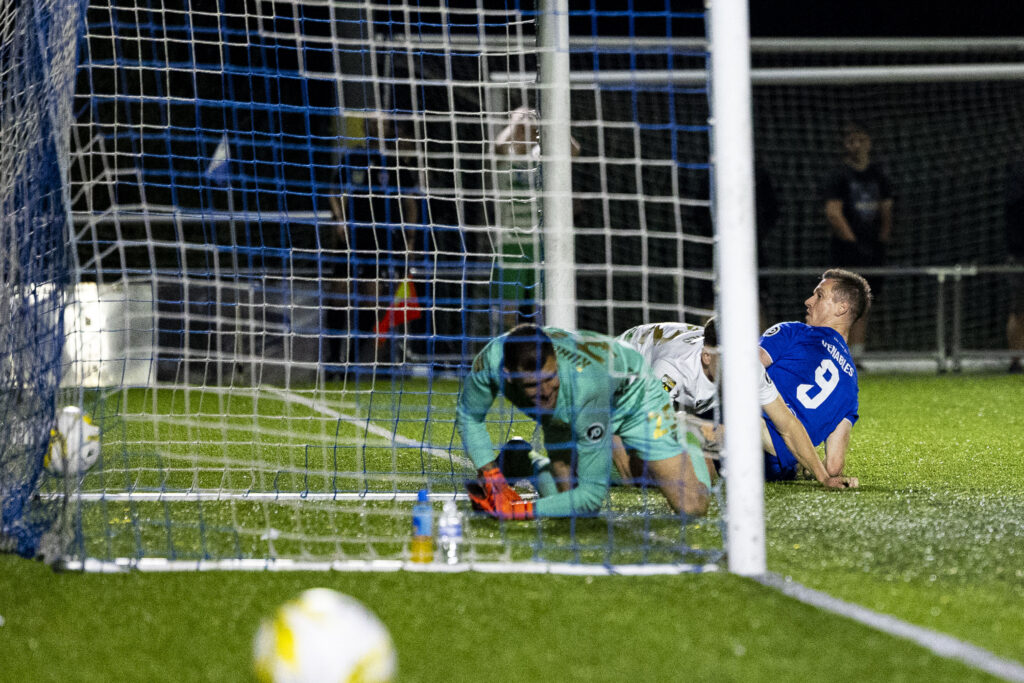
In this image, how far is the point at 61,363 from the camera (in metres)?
3.73

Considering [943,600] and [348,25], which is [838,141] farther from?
[943,600]

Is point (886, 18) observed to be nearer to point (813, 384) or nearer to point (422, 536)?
point (813, 384)

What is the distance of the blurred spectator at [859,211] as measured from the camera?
10773 mm

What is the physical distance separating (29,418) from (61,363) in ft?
1.24

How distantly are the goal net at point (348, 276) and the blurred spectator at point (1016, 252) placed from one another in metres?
2.88

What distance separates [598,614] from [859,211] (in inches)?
346

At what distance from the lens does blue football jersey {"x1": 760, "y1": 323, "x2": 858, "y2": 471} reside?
17.1 ft

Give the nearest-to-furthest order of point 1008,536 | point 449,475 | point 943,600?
point 943,600 → point 1008,536 → point 449,475

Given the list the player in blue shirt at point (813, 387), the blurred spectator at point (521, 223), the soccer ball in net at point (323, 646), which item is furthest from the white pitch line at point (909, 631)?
the blurred spectator at point (521, 223)

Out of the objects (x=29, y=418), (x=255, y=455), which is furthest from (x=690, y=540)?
(x=255, y=455)

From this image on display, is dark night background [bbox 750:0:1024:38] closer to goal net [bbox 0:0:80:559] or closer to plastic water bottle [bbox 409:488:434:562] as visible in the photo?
goal net [bbox 0:0:80:559]

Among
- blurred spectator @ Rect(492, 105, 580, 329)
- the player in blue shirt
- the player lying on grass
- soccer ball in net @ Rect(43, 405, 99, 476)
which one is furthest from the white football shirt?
soccer ball in net @ Rect(43, 405, 99, 476)

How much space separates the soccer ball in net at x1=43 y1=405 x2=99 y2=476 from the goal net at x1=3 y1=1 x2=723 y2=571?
0.12 metres

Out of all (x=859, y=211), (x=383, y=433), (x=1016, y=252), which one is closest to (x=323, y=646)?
(x=383, y=433)
